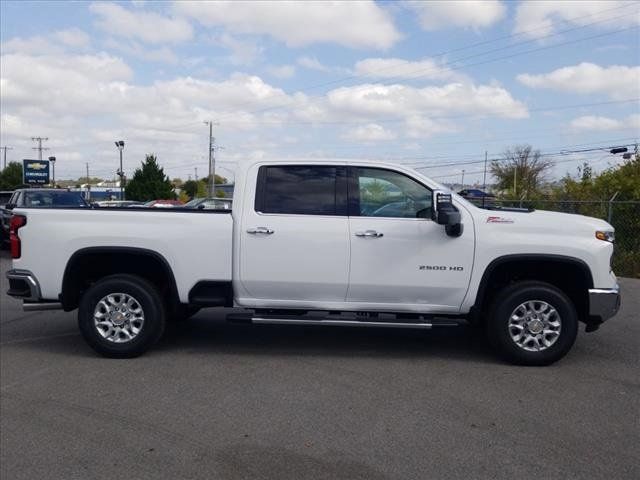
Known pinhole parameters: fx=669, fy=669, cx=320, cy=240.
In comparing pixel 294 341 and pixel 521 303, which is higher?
pixel 521 303

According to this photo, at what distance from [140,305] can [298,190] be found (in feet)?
6.35

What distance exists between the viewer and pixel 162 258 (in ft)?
21.4

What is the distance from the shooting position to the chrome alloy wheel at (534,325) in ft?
20.9

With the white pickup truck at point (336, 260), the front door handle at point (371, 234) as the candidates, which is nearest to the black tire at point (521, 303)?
the white pickup truck at point (336, 260)

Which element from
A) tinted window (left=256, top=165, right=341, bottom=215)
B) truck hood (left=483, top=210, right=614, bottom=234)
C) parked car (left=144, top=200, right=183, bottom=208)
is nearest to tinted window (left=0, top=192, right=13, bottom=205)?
parked car (left=144, top=200, right=183, bottom=208)

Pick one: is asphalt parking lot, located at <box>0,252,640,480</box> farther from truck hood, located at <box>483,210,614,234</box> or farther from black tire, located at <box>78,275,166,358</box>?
truck hood, located at <box>483,210,614,234</box>

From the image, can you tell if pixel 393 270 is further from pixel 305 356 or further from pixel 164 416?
pixel 164 416

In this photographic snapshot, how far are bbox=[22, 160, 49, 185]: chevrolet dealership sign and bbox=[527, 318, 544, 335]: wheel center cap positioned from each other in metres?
57.7

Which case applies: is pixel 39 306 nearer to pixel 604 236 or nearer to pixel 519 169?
pixel 604 236

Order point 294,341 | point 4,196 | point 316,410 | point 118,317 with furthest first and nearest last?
point 4,196
point 294,341
point 118,317
point 316,410

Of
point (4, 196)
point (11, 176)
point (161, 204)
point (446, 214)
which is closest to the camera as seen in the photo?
point (446, 214)

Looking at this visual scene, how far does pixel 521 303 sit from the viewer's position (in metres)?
6.34

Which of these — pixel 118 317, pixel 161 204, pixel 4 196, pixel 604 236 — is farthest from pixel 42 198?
Result: pixel 604 236

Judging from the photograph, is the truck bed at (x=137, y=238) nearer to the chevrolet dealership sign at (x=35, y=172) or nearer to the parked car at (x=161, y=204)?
the parked car at (x=161, y=204)
